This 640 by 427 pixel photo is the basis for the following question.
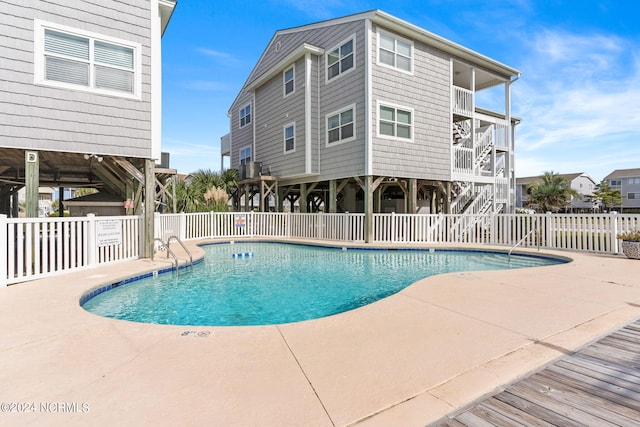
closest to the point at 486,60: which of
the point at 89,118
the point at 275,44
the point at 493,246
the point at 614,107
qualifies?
the point at 493,246

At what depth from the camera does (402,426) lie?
1682 millimetres

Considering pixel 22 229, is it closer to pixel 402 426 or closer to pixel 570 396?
pixel 402 426

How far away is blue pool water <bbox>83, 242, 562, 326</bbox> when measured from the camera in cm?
453

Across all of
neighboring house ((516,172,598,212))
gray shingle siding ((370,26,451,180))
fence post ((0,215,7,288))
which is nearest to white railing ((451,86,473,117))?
gray shingle siding ((370,26,451,180))

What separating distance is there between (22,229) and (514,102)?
22755mm

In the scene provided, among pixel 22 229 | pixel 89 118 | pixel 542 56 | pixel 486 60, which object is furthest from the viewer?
pixel 542 56

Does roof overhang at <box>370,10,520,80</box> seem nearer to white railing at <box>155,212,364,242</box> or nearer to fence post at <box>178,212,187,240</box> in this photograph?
white railing at <box>155,212,364,242</box>

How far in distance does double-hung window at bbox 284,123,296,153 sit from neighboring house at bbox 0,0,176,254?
6.68 metres

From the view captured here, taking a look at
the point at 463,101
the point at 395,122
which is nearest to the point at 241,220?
the point at 395,122

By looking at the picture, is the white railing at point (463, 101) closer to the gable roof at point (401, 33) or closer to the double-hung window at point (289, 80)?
the gable roof at point (401, 33)

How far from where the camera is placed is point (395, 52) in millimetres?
11398

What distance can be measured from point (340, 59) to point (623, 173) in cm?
5115

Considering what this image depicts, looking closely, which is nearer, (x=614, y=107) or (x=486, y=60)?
(x=486, y=60)

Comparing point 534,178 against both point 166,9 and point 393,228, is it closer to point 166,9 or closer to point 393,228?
point 393,228
